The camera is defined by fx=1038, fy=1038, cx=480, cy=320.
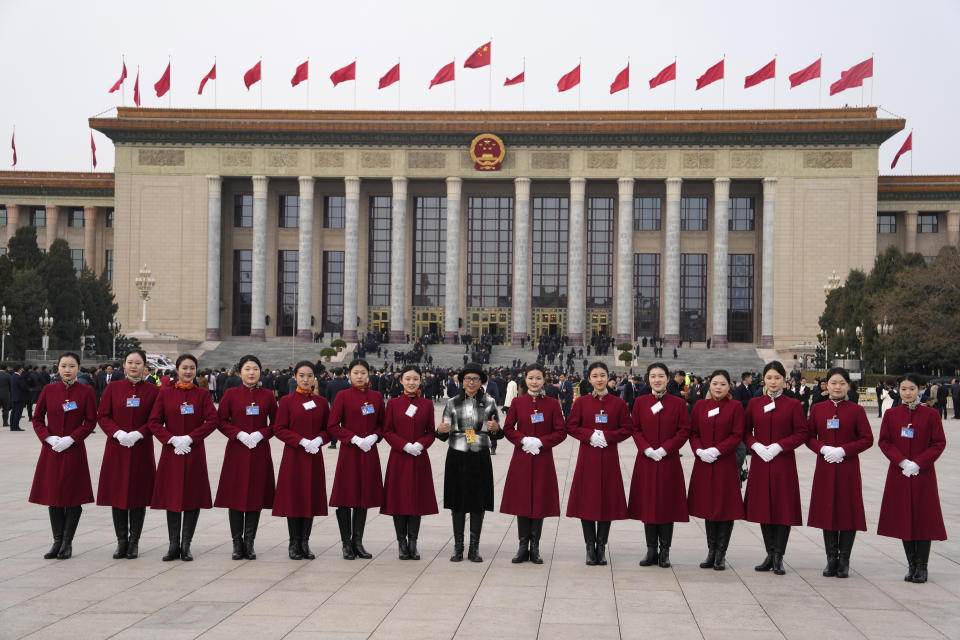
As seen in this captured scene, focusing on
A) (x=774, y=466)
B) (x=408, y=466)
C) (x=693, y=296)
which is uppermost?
(x=693, y=296)

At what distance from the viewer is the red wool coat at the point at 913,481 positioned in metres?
9.07

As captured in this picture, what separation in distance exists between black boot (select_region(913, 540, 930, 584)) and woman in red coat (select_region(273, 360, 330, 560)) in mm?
5286

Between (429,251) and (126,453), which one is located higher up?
(429,251)

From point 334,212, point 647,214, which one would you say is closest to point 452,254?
point 334,212

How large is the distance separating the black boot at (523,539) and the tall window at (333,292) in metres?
56.2

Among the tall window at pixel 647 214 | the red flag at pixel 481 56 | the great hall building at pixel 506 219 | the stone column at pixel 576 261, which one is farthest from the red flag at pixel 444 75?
the tall window at pixel 647 214

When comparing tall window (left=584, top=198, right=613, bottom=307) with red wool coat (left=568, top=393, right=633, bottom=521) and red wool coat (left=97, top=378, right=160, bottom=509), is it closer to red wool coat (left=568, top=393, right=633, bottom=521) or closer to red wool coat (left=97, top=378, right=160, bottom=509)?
red wool coat (left=568, top=393, right=633, bottom=521)

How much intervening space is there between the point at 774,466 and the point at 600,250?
2211 inches

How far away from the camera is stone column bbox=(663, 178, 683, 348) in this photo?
61.1 m

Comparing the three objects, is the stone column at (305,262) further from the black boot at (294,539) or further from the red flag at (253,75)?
the black boot at (294,539)

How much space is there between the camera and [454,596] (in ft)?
26.9

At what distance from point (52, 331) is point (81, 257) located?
25119 mm

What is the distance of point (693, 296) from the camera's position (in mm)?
64000

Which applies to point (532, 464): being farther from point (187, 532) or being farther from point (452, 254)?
point (452, 254)
